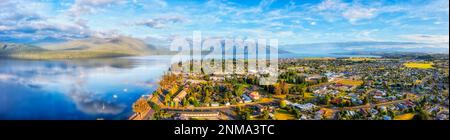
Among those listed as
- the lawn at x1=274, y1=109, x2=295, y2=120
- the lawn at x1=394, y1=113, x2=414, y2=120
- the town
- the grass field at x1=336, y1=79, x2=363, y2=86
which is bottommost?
the lawn at x1=274, y1=109, x2=295, y2=120

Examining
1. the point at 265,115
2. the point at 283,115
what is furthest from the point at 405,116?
the point at 265,115

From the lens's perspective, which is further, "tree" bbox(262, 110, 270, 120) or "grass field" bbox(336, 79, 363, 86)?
"grass field" bbox(336, 79, 363, 86)

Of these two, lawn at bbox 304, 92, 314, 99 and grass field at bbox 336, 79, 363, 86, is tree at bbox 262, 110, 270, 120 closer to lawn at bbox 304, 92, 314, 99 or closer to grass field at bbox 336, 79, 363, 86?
lawn at bbox 304, 92, 314, 99

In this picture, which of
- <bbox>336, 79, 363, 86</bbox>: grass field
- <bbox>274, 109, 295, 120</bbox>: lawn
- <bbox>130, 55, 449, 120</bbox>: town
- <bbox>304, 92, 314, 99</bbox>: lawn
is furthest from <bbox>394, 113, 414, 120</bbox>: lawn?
<bbox>336, 79, 363, 86</bbox>: grass field

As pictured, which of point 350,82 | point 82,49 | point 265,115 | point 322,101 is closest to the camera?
point 265,115

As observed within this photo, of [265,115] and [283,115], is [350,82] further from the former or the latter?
[265,115]

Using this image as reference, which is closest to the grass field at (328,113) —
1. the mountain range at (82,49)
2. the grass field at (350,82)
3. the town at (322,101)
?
the town at (322,101)
